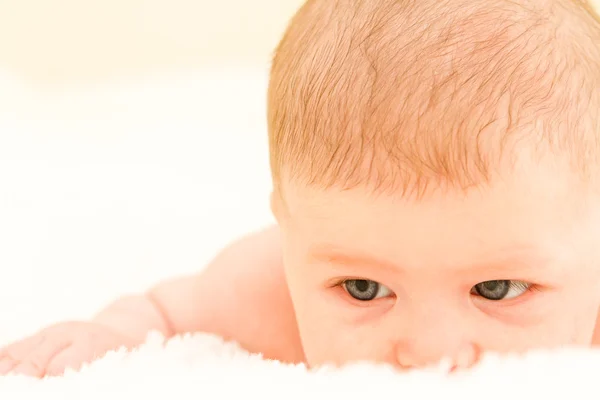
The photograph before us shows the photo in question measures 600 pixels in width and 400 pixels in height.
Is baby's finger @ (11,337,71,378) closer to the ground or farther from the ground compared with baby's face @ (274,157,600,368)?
closer to the ground

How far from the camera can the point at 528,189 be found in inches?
30.4

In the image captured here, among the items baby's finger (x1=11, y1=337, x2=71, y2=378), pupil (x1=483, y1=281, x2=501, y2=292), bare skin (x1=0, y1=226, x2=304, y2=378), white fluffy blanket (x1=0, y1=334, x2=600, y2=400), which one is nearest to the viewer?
white fluffy blanket (x1=0, y1=334, x2=600, y2=400)

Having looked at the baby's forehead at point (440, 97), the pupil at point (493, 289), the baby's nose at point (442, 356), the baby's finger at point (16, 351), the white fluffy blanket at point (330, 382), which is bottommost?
the baby's finger at point (16, 351)

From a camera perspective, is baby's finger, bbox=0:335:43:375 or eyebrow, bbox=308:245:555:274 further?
baby's finger, bbox=0:335:43:375

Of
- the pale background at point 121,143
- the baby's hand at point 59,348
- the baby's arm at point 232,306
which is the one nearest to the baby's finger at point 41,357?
the baby's hand at point 59,348

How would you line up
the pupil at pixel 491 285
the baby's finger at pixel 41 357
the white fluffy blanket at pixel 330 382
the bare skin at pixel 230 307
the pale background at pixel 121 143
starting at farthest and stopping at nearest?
the pale background at pixel 121 143 < the bare skin at pixel 230 307 < the baby's finger at pixel 41 357 < the pupil at pixel 491 285 < the white fluffy blanket at pixel 330 382

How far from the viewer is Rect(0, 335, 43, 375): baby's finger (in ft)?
A: 3.12

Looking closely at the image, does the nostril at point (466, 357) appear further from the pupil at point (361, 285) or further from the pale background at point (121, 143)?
the pale background at point (121, 143)

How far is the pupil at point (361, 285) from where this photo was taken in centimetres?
86

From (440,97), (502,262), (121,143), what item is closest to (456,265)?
(502,262)

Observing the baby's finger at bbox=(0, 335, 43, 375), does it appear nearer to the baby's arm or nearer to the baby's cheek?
the baby's arm

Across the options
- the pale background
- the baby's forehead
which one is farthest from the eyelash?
the pale background

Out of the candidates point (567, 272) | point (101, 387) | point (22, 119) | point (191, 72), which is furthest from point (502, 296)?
point (191, 72)

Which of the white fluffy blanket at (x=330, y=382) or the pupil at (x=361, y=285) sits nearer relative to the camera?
the white fluffy blanket at (x=330, y=382)
